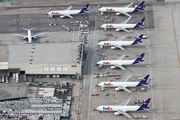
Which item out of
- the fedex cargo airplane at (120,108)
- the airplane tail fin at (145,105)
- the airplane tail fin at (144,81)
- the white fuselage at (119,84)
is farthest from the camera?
the white fuselage at (119,84)

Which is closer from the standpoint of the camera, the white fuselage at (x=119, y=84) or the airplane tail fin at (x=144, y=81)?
the airplane tail fin at (x=144, y=81)

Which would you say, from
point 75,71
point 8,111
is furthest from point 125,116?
point 8,111

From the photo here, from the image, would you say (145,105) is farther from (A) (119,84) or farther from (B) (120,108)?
(A) (119,84)

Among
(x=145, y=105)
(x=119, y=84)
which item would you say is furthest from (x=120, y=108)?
(x=119, y=84)

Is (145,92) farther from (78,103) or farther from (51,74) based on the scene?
(51,74)

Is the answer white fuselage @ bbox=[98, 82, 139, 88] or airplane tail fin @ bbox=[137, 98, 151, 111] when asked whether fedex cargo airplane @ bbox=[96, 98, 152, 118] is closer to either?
airplane tail fin @ bbox=[137, 98, 151, 111]

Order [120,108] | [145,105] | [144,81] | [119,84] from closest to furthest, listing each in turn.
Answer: [145,105] → [120,108] → [144,81] → [119,84]

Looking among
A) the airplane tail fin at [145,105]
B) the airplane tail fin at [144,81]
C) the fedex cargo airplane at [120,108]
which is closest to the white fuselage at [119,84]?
the airplane tail fin at [144,81]

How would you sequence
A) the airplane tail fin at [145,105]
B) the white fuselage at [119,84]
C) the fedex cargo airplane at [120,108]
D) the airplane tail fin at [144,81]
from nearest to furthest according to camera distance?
the airplane tail fin at [145,105]
the fedex cargo airplane at [120,108]
the airplane tail fin at [144,81]
the white fuselage at [119,84]

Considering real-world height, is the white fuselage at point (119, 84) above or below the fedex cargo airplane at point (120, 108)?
above

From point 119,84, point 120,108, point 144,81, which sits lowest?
point 120,108

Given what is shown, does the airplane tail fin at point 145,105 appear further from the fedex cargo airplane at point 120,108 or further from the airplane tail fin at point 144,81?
the airplane tail fin at point 144,81
